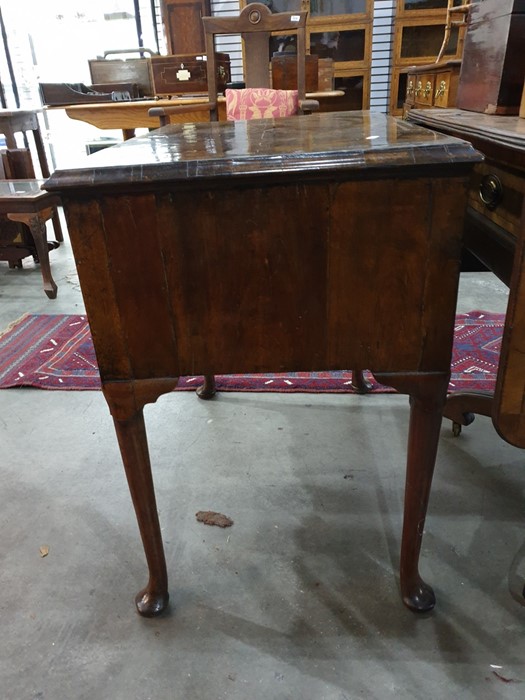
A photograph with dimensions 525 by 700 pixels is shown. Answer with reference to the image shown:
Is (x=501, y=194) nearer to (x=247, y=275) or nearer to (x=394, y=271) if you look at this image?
(x=394, y=271)

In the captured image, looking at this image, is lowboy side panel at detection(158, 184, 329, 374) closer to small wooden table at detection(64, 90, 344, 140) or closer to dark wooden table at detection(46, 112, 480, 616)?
dark wooden table at detection(46, 112, 480, 616)

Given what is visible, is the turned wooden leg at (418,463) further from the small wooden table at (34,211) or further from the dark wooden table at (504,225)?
the small wooden table at (34,211)

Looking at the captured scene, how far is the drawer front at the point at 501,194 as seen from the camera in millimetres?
917

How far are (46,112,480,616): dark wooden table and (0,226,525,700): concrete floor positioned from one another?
1.39ft

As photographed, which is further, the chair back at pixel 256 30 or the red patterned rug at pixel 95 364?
the chair back at pixel 256 30

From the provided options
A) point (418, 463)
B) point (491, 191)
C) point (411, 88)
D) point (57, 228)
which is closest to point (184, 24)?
point (57, 228)

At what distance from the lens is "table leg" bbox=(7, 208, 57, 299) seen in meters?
2.74

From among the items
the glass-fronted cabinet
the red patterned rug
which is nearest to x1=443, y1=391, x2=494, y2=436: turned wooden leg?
the red patterned rug

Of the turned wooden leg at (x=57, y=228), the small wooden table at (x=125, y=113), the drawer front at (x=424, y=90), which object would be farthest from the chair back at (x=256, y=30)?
the turned wooden leg at (x=57, y=228)

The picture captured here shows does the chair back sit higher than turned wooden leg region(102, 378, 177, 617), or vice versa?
the chair back

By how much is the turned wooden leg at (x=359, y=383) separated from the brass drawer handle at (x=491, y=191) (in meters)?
0.90

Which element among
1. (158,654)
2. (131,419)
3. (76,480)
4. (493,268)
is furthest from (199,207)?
(76,480)

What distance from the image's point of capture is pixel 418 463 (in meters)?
0.94

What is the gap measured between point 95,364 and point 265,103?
4.86 feet
